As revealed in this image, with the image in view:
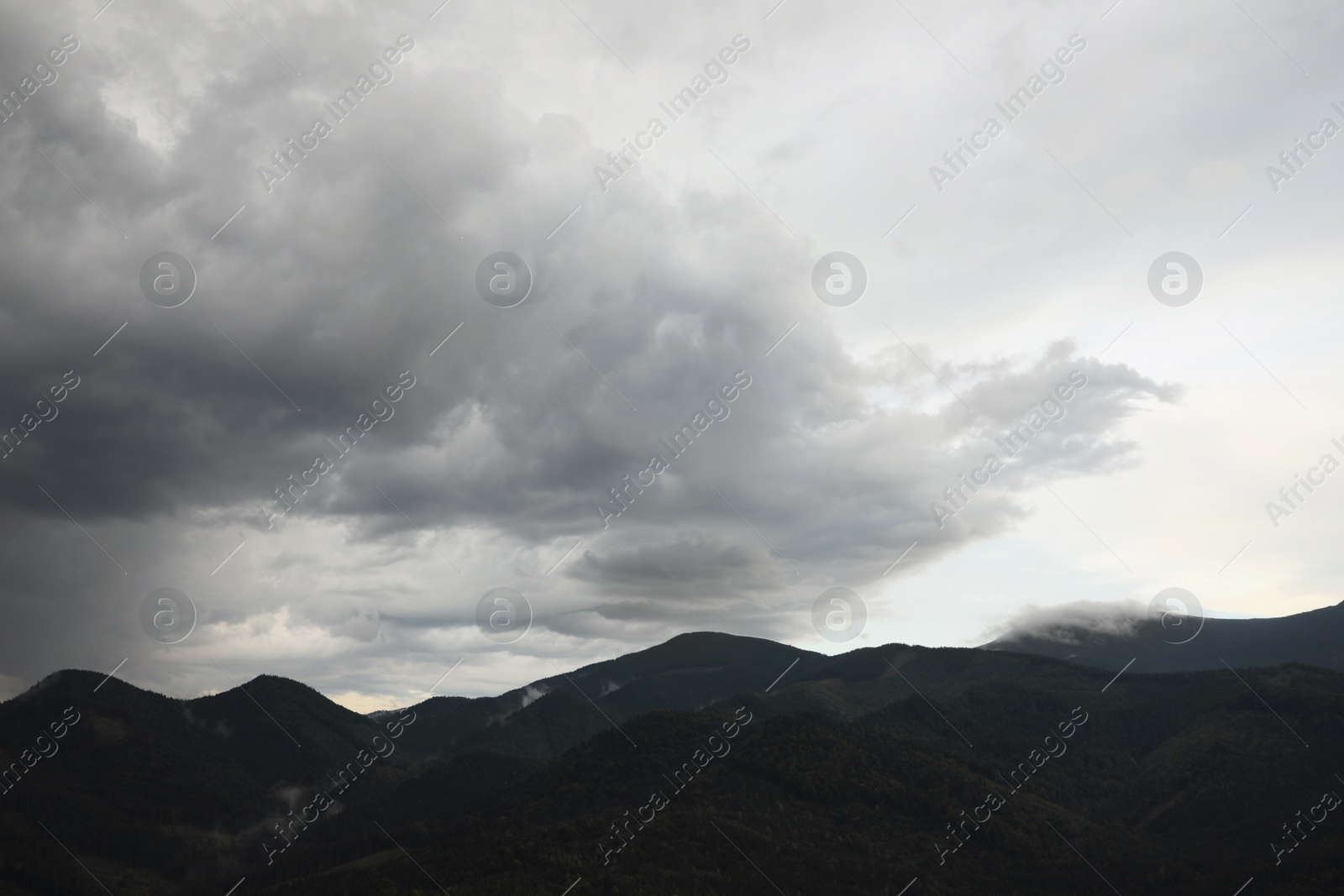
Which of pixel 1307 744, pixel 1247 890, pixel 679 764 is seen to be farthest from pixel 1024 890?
pixel 1307 744

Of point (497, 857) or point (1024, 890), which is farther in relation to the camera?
point (1024, 890)

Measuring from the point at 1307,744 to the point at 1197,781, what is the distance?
33.9 metres

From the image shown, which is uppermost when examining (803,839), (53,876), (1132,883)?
(53,876)

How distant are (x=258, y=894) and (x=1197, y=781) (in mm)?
223958

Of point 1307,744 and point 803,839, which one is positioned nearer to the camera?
point 803,839

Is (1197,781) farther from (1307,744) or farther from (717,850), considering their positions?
(717,850)

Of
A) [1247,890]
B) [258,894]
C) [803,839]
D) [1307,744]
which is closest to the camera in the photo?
[1247,890]

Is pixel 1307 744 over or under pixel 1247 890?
under

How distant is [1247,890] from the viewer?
123 meters

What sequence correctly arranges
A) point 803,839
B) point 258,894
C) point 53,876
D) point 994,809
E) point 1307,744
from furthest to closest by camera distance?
1. point 1307,744
2. point 53,876
3. point 994,809
4. point 803,839
5. point 258,894

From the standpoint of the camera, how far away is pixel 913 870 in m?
136

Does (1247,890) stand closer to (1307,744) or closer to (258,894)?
(1307,744)

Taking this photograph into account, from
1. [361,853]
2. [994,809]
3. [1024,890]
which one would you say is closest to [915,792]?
[994,809]

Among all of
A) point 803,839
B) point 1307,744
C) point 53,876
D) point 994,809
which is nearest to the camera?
point 803,839
